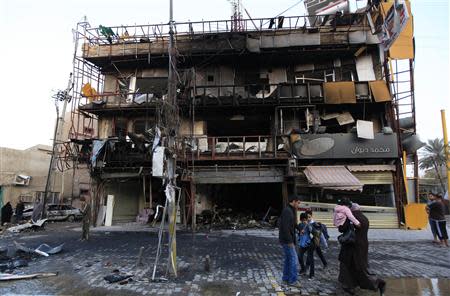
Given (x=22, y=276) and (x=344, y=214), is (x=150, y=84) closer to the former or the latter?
(x=22, y=276)

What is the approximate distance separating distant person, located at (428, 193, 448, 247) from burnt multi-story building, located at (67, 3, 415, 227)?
13.4 ft

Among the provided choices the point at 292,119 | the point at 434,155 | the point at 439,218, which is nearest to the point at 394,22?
the point at 292,119

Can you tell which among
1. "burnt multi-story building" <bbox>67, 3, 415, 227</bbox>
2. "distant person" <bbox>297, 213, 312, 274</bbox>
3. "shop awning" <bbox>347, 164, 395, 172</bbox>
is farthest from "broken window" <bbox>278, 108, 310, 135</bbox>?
"distant person" <bbox>297, 213, 312, 274</bbox>

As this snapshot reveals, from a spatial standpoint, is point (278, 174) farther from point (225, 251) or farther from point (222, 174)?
point (225, 251)

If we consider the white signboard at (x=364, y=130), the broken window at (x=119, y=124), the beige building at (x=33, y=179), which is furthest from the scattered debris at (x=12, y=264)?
the beige building at (x=33, y=179)

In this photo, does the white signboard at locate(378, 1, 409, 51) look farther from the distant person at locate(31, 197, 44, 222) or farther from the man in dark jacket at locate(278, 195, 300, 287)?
the distant person at locate(31, 197, 44, 222)

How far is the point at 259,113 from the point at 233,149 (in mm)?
3162

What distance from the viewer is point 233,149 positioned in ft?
57.4

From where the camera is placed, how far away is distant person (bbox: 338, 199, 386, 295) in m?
5.92

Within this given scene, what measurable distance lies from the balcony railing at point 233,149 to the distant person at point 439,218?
23.2 ft

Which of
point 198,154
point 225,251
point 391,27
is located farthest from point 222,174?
point 391,27

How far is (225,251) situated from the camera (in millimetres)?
10438

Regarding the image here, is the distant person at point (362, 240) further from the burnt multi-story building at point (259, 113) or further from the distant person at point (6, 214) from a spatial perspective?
the distant person at point (6, 214)

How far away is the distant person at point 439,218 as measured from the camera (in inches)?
441
